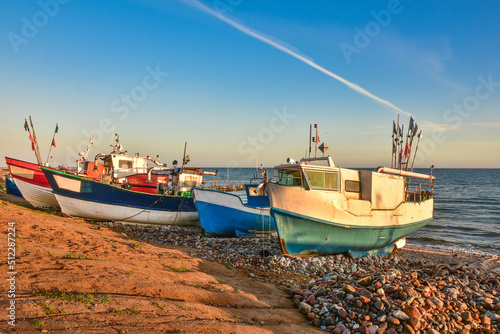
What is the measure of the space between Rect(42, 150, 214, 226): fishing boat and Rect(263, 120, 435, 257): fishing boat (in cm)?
1076

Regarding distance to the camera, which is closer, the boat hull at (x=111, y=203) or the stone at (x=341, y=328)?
the stone at (x=341, y=328)

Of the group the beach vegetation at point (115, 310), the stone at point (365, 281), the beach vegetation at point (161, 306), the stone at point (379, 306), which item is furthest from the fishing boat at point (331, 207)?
the beach vegetation at point (115, 310)

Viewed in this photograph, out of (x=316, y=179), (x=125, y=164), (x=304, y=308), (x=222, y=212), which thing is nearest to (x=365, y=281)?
(x=304, y=308)

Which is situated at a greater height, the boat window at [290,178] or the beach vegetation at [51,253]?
the boat window at [290,178]

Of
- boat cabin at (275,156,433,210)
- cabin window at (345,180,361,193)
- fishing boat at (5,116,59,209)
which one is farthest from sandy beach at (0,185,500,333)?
fishing boat at (5,116,59,209)

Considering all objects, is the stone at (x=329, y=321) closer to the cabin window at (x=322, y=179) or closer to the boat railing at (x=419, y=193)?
the cabin window at (x=322, y=179)

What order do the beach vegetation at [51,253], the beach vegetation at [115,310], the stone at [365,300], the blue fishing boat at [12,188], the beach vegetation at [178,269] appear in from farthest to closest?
the blue fishing boat at [12,188], the beach vegetation at [178,269], the beach vegetation at [51,253], the stone at [365,300], the beach vegetation at [115,310]

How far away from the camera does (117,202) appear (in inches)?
825

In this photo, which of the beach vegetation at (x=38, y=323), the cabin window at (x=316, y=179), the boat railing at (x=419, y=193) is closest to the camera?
the beach vegetation at (x=38, y=323)

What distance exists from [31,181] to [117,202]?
32.8 ft

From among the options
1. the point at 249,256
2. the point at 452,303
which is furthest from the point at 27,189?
the point at 452,303

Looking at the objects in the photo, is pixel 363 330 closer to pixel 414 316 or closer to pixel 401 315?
pixel 401 315

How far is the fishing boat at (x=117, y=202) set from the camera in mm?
20250

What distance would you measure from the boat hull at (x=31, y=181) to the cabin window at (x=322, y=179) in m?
23.2
